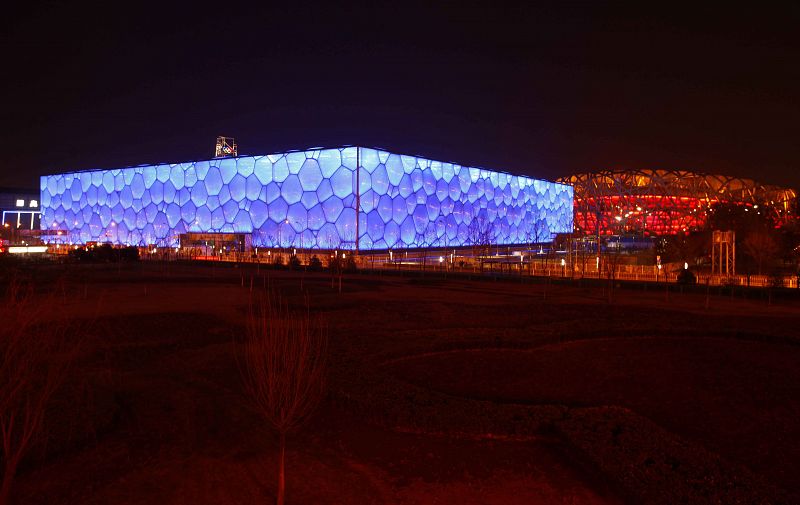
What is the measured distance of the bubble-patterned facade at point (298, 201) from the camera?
37.9 m

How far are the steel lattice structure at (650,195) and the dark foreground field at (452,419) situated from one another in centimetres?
7331

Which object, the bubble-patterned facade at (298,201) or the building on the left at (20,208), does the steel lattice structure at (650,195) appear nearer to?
the bubble-patterned facade at (298,201)

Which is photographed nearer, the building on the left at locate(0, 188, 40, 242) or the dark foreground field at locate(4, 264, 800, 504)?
the dark foreground field at locate(4, 264, 800, 504)

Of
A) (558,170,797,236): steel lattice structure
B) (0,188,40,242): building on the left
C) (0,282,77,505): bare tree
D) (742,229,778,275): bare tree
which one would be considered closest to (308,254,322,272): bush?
(742,229,778,275): bare tree

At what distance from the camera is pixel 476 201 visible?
50.4m

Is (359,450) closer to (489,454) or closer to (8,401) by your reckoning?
(489,454)

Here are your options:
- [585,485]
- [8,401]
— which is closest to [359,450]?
[585,485]

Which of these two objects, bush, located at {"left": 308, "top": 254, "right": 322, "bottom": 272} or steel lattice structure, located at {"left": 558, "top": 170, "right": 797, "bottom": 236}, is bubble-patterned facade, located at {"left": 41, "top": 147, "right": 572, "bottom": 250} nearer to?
bush, located at {"left": 308, "top": 254, "right": 322, "bottom": 272}

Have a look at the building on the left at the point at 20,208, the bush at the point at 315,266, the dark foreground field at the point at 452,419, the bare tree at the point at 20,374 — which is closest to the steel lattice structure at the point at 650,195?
the bush at the point at 315,266

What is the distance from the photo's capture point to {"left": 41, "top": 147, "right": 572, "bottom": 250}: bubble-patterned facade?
37.9 m

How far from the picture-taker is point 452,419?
5590mm

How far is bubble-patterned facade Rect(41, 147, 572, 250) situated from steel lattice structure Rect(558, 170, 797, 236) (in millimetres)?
25998

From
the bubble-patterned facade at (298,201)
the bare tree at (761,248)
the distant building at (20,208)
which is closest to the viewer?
the bare tree at (761,248)

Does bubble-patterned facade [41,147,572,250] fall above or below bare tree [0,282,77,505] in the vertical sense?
above
